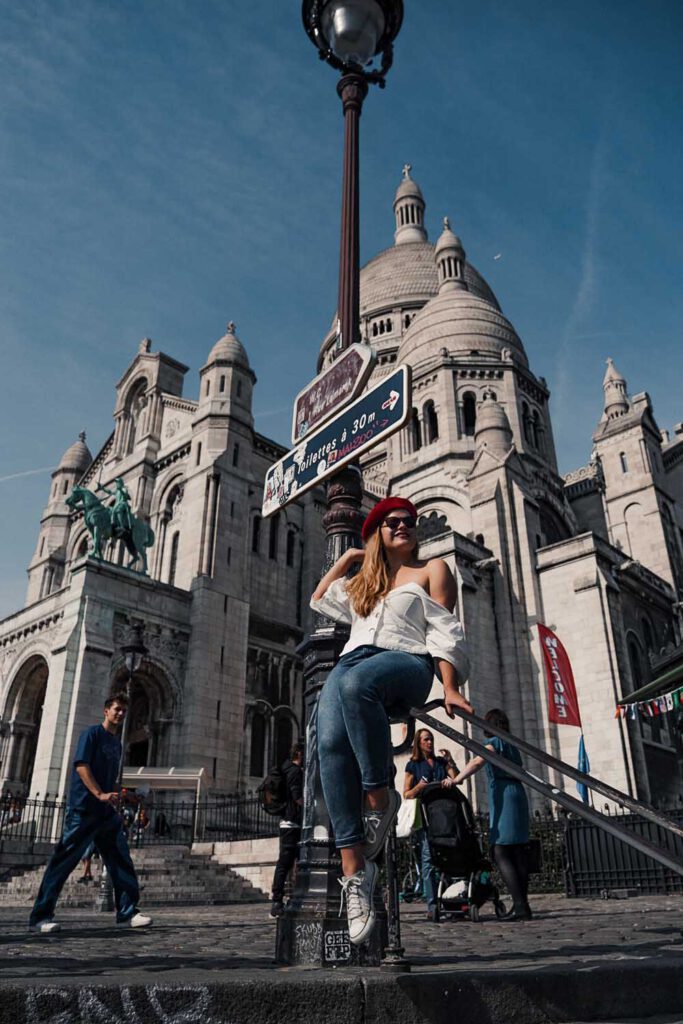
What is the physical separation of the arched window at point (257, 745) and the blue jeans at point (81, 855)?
19.4m

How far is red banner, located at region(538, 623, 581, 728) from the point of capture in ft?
74.0

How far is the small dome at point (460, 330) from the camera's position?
3612 cm

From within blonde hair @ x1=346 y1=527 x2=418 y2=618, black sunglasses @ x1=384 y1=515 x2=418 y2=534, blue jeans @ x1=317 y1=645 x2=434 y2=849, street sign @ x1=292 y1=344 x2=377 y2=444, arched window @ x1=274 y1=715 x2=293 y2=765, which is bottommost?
blue jeans @ x1=317 y1=645 x2=434 y2=849

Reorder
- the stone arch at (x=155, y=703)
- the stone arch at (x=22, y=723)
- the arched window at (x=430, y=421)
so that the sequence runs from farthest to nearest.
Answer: the arched window at (x=430, y=421) → the stone arch at (x=22, y=723) → the stone arch at (x=155, y=703)

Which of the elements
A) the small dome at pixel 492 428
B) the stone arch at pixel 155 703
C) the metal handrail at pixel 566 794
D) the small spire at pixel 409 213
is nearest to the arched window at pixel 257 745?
the stone arch at pixel 155 703

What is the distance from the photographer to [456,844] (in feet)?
23.0

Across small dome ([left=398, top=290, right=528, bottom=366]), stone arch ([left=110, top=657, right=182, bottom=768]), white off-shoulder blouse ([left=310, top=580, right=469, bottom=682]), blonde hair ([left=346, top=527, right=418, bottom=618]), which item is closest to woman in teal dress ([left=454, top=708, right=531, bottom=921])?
blonde hair ([left=346, top=527, right=418, bottom=618])

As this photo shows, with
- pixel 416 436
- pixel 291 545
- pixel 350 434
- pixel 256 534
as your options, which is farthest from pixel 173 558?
pixel 350 434

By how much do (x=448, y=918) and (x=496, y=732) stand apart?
632 cm

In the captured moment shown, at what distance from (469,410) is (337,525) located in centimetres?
2986

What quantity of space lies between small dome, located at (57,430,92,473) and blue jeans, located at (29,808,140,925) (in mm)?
33529

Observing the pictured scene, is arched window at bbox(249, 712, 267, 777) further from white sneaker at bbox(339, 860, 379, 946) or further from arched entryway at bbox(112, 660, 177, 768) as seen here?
white sneaker at bbox(339, 860, 379, 946)

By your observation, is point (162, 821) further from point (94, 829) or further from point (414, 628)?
point (414, 628)

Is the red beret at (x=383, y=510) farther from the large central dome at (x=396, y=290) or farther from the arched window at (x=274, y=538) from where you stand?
the large central dome at (x=396, y=290)
